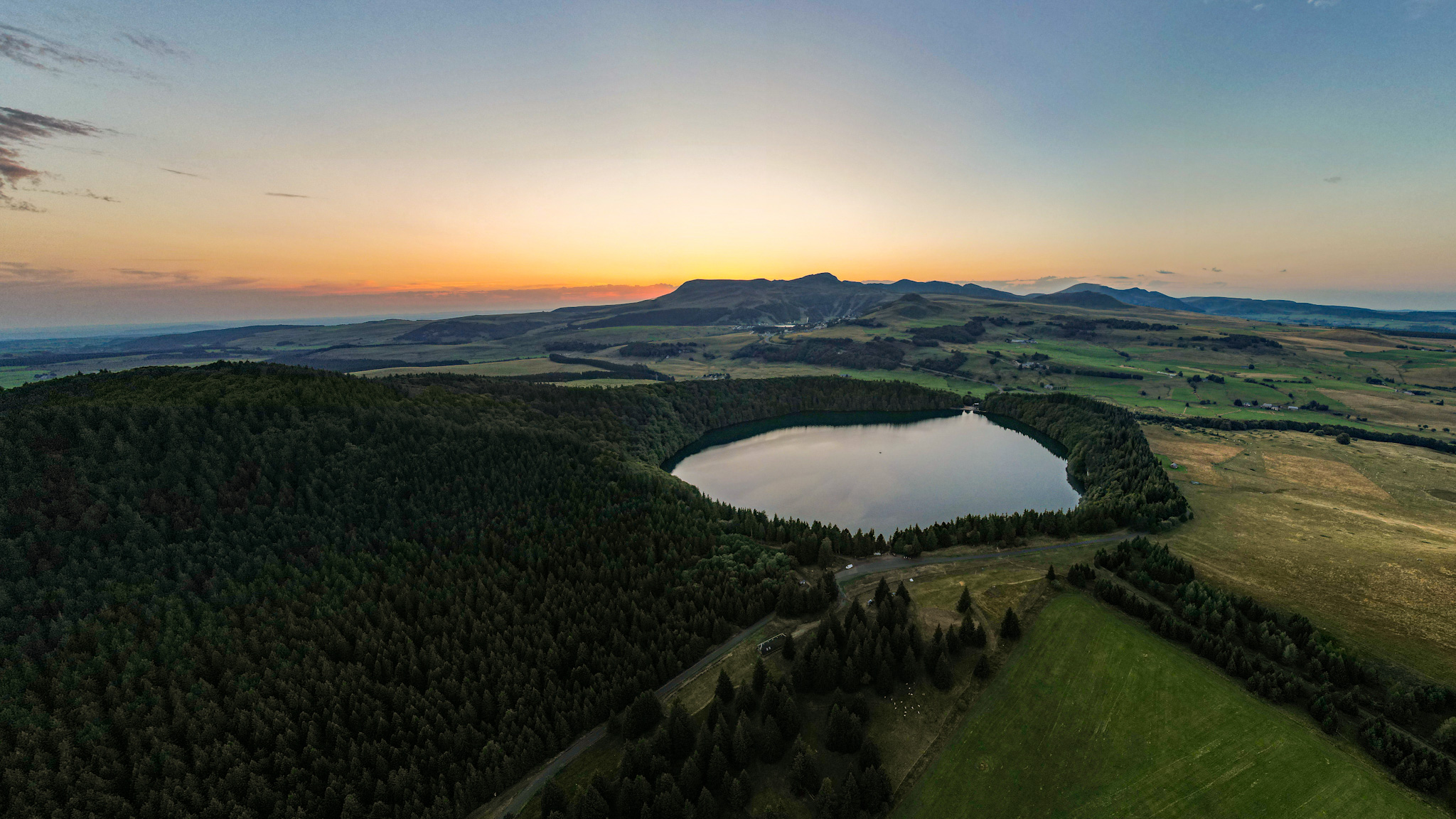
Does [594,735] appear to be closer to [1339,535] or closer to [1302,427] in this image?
[1339,535]

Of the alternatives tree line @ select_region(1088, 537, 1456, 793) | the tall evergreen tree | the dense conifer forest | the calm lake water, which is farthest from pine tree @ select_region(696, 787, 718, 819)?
the calm lake water

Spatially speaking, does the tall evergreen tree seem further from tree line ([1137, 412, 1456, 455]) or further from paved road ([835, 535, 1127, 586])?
tree line ([1137, 412, 1456, 455])

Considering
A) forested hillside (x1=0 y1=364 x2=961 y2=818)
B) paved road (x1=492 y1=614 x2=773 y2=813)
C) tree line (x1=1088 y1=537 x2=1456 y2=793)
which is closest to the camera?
tree line (x1=1088 y1=537 x2=1456 y2=793)

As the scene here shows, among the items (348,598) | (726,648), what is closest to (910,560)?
(726,648)

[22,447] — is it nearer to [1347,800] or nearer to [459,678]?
[459,678]

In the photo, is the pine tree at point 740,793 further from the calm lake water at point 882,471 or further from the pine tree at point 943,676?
the calm lake water at point 882,471

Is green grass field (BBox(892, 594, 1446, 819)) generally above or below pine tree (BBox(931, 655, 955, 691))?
below

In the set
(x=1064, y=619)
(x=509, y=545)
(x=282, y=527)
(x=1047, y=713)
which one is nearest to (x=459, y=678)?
(x=509, y=545)

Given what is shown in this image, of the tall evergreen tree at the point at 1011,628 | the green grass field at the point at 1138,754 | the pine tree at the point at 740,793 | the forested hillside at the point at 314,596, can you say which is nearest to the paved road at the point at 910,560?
the forested hillside at the point at 314,596
